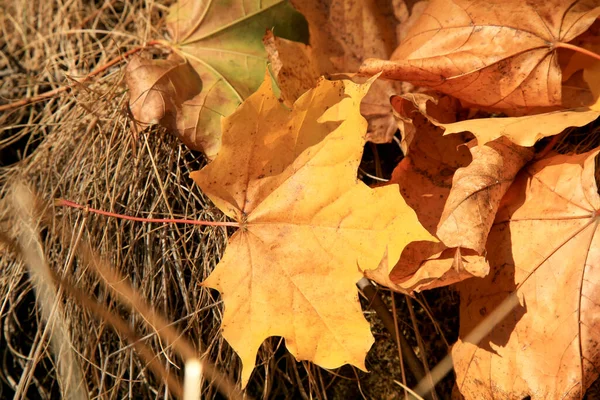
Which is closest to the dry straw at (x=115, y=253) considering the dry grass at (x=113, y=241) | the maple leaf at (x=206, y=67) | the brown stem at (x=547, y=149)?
the dry grass at (x=113, y=241)

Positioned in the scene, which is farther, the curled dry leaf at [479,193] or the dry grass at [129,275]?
the dry grass at [129,275]

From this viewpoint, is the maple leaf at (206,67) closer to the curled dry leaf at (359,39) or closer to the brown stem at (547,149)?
the curled dry leaf at (359,39)

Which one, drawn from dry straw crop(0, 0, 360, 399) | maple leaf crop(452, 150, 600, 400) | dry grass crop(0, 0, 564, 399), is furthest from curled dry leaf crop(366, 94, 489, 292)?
dry straw crop(0, 0, 360, 399)

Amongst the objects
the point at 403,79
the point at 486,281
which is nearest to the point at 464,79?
the point at 403,79

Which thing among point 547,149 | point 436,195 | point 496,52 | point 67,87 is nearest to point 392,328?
point 436,195

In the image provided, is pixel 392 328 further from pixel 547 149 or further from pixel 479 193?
pixel 547 149

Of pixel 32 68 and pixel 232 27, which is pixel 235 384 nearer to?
pixel 232 27
